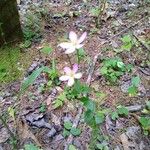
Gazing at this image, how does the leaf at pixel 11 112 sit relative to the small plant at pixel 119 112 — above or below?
above

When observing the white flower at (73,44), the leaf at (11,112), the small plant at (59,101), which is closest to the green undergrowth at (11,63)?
the leaf at (11,112)

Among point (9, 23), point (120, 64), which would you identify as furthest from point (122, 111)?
point (9, 23)

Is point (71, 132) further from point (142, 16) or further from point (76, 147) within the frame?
point (142, 16)

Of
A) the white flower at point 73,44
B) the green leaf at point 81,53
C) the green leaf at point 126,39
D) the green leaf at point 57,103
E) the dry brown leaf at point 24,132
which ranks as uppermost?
the white flower at point 73,44

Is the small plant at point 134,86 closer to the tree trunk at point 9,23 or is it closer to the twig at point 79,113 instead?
the twig at point 79,113

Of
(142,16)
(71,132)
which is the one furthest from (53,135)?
(142,16)

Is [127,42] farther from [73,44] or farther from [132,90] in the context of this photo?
[73,44]

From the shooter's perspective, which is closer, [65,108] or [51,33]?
[65,108]
